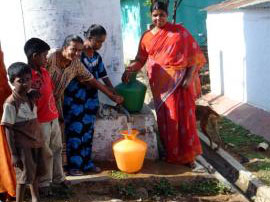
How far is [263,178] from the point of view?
5750 millimetres

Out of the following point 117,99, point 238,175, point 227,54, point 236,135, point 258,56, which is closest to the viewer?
point 117,99

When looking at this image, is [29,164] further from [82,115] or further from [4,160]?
[82,115]

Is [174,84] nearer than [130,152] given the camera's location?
No

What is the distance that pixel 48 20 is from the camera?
18.8 ft

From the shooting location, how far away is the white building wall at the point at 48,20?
18.8 ft

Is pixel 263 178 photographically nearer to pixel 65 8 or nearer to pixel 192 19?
pixel 65 8

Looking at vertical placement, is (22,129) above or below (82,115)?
above

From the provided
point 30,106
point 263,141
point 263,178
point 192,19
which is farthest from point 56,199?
point 192,19

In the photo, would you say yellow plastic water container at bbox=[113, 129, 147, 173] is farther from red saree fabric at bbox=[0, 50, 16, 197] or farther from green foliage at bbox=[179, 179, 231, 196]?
red saree fabric at bbox=[0, 50, 16, 197]

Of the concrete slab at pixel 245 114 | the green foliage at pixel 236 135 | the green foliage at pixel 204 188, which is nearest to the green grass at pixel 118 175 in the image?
the green foliage at pixel 204 188

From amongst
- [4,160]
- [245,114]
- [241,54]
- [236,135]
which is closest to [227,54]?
[241,54]

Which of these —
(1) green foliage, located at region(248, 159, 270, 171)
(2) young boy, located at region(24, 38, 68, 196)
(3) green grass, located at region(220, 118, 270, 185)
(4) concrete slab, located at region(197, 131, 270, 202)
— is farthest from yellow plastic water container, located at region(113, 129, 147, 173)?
(1) green foliage, located at region(248, 159, 270, 171)

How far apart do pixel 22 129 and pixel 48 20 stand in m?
2.05

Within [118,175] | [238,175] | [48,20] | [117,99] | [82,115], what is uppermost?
[48,20]
